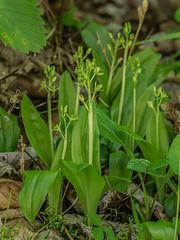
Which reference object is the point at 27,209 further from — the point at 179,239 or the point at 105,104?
the point at 105,104

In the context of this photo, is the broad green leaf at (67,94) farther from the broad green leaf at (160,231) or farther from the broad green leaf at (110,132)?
the broad green leaf at (160,231)

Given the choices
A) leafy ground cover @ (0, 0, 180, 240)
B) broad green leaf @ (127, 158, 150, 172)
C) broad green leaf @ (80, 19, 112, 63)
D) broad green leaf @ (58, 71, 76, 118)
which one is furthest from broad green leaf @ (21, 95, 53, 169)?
broad green leaf @ (80, 19, 112, 63)

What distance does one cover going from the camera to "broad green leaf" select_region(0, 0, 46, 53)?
6.38 feet

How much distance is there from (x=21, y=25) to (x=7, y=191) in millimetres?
942

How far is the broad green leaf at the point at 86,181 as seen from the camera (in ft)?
4.88

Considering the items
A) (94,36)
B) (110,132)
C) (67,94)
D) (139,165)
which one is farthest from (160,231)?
(94,36)

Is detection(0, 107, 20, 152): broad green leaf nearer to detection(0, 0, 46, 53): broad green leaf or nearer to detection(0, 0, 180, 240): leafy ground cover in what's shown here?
detection(0, 0, 180, 240): leafy ground cover

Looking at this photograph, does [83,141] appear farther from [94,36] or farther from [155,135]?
[94,36]

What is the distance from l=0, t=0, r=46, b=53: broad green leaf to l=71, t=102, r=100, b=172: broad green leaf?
1.85 ft

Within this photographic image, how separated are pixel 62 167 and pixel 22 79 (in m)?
1.43

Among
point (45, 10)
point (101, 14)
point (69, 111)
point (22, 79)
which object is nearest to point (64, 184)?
point (69, 111)

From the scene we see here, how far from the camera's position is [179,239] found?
1.66m

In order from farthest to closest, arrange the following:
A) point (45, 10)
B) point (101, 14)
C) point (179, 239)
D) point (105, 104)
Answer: point (101, 14) < point (45, 10) < point (105, 104) < point (179, 239)

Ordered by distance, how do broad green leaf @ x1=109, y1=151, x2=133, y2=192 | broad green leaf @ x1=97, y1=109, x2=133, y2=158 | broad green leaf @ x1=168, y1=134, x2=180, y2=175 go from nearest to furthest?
broad green leaf @ x1=168, y1=134, x2=180, y2=175 < broad green leaf @ x1=97, y1=109, x2=133, y2=158 < broad green leaf @ x1=109, y1=151, x2=133, y2=192
